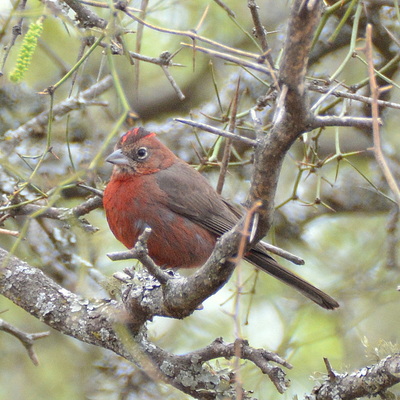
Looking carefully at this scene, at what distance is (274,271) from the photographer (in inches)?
199

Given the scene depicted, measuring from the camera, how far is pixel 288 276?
5.04 meters

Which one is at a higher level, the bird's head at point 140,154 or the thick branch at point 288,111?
the thick branch at point 288,111

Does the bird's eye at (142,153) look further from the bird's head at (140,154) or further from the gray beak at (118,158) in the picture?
the gray beak at (118,158)

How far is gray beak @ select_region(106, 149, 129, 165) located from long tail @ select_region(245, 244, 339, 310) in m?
1.20

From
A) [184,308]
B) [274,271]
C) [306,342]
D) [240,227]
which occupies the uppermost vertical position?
[240,227]

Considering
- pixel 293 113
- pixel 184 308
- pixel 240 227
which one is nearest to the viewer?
pixel 293 113

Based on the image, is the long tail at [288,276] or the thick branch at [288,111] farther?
the long tail at [288,276]

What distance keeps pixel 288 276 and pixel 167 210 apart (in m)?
1.04

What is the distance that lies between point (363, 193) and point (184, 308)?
3507mm

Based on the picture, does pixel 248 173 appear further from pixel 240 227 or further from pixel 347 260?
pixel 240 227

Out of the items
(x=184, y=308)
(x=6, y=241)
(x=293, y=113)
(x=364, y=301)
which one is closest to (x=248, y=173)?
(x=364, y=301)

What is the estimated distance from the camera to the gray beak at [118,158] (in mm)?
5117

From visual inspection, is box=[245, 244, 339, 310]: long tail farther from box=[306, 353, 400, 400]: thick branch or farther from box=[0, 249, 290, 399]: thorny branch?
box=[306, 353, 400, 400]: thick branch

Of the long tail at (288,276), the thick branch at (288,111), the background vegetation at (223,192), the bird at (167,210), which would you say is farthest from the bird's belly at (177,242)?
the thick branch at (288,111)
